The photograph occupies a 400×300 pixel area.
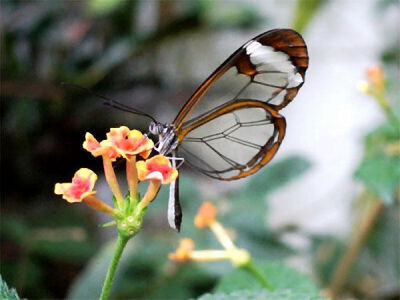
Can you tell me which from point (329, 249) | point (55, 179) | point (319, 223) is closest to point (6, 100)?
point (55, 179)

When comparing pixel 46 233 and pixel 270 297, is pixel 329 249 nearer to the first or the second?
pixel 46 233

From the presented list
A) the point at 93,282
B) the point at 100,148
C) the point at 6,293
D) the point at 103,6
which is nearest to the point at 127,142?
the point at 100,148

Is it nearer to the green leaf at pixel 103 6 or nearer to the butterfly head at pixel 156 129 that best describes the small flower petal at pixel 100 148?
the butterfly head at pixel 156 129

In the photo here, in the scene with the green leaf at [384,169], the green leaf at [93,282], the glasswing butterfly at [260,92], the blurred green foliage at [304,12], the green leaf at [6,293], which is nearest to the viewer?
the green leaf at [6,293]

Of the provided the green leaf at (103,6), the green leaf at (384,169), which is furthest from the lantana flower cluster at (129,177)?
the green leaf at (103,6)

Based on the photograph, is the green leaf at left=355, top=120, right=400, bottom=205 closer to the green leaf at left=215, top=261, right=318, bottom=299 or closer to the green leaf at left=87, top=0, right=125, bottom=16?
the green leaf at left=215, top=261, right=318, bottom=299

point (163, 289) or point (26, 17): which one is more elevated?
point (26, 17)
